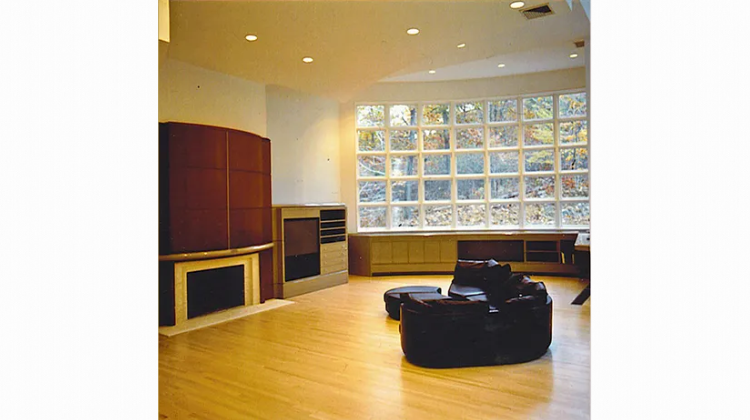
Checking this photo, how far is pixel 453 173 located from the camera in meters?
9.57

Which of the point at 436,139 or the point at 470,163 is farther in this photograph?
the point at 436,139

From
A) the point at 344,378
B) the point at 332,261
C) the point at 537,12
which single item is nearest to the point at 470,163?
the point at 332,261

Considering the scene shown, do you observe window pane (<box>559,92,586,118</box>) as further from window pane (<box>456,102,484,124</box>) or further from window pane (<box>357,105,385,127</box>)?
window pane (<box>357,105,385,127</box>)

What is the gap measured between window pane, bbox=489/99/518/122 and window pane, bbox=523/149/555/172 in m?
0.79

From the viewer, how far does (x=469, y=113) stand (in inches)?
374

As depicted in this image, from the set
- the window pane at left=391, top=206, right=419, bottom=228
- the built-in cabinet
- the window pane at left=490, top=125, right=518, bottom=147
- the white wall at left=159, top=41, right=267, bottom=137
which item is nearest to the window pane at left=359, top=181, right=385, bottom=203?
the window pane at left=391, top=206, right=419, bottom=228

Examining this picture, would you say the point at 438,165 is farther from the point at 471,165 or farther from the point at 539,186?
the point at 539,186

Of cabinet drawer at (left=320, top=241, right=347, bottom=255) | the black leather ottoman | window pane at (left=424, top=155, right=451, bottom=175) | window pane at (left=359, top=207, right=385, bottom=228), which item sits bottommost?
the black leather ottoman

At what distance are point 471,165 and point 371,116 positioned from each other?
2261 millimetres

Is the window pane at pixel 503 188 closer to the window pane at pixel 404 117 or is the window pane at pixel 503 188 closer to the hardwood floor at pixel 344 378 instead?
the window pane at pixel 404 117

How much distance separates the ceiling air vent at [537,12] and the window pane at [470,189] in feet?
15.5

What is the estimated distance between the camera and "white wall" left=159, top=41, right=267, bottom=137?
596cm
